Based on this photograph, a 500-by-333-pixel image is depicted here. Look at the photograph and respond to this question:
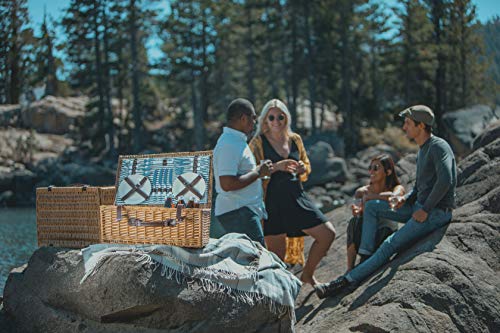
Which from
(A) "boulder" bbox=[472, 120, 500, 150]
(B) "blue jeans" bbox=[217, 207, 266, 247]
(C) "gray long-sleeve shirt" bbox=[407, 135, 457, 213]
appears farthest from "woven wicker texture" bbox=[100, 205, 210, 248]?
(A) "boulder" bbox=[472, 120, 500, 150]

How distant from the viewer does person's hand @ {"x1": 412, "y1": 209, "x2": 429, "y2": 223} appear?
577cm

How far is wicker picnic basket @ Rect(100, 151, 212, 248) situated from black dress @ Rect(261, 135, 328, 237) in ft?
4.86

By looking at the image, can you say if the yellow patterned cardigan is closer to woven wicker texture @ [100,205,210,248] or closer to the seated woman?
the seated woman

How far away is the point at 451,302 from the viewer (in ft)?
16.9

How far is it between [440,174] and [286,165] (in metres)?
1.33

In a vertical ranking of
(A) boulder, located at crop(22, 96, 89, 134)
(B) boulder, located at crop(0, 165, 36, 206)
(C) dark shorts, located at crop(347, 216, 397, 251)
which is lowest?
(B) boulder, located at crop(0, 165, 36, 206)

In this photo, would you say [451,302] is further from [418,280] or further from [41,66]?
[41,66]

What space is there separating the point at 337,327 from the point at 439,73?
3643cm

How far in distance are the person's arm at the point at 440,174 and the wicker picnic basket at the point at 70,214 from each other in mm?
2608

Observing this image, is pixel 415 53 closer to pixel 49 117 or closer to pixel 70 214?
pixel 49 117

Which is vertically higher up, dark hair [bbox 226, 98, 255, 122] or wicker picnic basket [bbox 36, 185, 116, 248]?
dark hair [bbox 226, 98, 255, 122]

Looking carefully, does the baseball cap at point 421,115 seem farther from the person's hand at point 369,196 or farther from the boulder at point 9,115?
the boulder at point 9,115

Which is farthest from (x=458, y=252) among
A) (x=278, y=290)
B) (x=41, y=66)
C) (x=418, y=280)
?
(x=41, y=66)

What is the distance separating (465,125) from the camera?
2606cm
